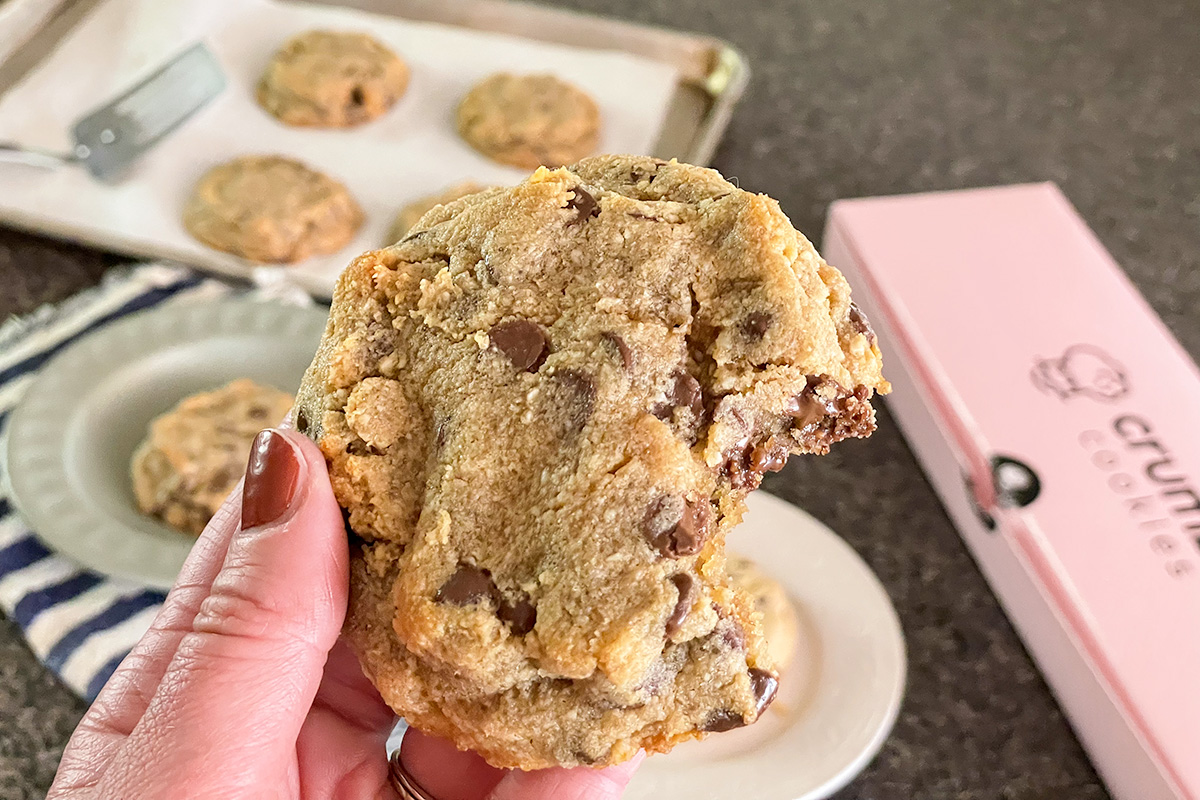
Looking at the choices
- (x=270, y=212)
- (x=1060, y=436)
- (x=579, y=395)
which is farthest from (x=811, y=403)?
(x=270, y=212)

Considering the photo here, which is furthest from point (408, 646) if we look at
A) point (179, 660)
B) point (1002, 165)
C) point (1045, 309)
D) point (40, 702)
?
point (1002, 165)

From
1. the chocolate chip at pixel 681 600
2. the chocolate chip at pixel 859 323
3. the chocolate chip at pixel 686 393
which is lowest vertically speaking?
the chocolate chip at pixel 681 600

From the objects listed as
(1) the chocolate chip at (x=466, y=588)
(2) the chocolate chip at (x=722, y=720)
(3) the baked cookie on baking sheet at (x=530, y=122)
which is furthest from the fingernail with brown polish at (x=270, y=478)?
(3) the baked cookie on baking sheet at (x=530, y=122)

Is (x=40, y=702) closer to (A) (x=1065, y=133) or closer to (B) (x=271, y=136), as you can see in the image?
(B) (x=271, y=136)

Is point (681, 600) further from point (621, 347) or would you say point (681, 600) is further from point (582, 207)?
point (582, 207)

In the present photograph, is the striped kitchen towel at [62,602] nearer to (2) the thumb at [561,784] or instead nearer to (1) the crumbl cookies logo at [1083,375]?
(2) the thumb at [561,784]

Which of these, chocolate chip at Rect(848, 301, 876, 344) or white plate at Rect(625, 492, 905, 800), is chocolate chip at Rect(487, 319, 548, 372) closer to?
chocolate chip at Rect(848, 301, 876, 344)

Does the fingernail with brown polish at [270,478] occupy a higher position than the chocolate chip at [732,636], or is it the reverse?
the chocolate chip at [732,636]
